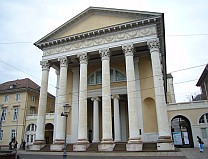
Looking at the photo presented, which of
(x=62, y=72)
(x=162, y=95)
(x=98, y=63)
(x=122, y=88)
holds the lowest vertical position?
(x=162, y=95)

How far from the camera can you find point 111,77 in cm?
2764

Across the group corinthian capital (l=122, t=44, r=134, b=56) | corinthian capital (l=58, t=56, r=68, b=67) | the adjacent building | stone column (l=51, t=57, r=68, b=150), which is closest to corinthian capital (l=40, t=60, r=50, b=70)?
stone column (l=51, t=57, r=68, b=150)

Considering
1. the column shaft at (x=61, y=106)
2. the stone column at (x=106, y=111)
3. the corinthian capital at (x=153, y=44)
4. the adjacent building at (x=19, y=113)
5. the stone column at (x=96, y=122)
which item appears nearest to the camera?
the stone column at (x=106, y=111)

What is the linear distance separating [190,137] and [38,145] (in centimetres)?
1923

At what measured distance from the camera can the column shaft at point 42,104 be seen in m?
23.7

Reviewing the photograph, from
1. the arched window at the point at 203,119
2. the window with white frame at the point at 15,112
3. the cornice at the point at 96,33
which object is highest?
the cornice at the point at 96,33

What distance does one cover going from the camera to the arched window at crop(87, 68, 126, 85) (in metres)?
27.2

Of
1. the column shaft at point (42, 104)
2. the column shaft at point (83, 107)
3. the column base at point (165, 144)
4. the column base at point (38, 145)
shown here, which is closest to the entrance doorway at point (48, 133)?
the column shaft at point (42, 104)

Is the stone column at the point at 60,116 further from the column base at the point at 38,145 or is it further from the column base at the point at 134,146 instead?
the column base at the point at 134,146

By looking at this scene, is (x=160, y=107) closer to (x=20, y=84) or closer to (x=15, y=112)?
(x=15, y=112)

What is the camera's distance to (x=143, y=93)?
2484cm

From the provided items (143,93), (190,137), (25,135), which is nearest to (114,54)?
(143,93)

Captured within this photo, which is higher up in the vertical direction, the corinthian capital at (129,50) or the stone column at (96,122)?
the corinthian capital at (129,50)

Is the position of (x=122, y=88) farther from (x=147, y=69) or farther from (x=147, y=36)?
(x=147, y=36)
